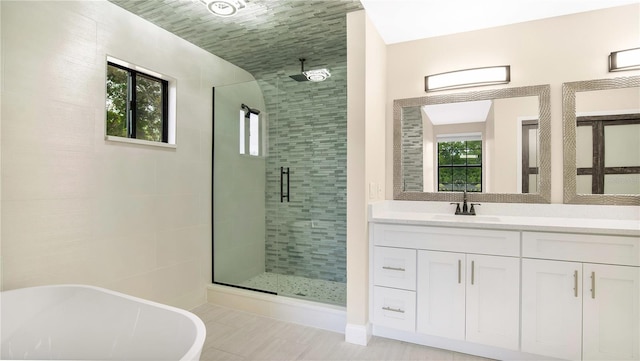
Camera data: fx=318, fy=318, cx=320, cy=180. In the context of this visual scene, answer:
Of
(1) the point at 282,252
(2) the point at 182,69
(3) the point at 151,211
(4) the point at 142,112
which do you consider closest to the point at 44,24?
(4) the point at 142,112

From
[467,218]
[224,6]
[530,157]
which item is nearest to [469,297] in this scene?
[467,218]

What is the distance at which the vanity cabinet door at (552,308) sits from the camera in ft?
6.09

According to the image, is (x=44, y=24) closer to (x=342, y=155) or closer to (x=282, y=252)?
(x=342, y=155)

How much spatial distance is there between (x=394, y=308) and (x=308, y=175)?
1.41m

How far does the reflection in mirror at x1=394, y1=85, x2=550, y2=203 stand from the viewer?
2.40 metres

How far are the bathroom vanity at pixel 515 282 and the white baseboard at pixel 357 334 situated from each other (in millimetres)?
105

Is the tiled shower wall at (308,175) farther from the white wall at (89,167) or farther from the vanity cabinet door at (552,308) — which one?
the vanity cabinet door at (552,308)

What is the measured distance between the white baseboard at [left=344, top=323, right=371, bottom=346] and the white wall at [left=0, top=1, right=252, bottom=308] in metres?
1.48

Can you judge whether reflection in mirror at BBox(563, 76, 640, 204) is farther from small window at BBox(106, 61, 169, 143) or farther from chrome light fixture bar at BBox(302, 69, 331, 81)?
small window at BBox(106, 61, 169, 143)

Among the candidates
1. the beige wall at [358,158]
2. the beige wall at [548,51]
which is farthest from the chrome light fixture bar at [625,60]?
the beige wall at [358,158]

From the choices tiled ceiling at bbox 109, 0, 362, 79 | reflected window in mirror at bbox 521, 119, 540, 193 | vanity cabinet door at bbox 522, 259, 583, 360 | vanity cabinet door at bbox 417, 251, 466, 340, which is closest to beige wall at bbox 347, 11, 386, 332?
tiled ceiling at bbox 109, 0, 362, 79

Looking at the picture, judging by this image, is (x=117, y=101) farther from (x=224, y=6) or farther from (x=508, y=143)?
(x=508, y=143)

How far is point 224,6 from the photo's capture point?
87.2 inches

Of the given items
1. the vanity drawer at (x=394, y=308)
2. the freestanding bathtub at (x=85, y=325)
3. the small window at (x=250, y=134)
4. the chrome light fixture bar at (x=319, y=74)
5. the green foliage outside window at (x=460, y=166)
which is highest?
the chrome light fixture bar at (x=319, y=74)
